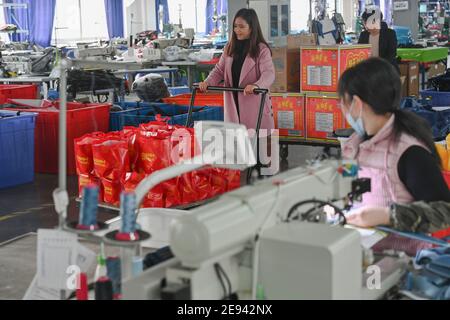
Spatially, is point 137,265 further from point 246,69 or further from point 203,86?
point 246,69

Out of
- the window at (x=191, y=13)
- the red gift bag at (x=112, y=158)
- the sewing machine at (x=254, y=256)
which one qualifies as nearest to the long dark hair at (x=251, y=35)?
the red gift bag at (x=112, y=158)

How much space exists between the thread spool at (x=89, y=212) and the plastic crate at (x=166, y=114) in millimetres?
4633

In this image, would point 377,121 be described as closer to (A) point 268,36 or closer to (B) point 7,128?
(B) point 7,128

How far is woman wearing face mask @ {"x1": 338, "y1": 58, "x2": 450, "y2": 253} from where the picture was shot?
6.99ft

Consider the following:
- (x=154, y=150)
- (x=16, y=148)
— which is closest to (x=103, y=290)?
(x=154, y=150)

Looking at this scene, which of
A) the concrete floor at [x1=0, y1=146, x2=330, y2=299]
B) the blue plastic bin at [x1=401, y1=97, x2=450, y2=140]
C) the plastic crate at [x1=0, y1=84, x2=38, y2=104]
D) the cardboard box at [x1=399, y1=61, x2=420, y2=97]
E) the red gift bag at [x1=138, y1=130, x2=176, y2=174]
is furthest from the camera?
the cardboard box at [x1=399, y1=61, x2=420, y2=97]

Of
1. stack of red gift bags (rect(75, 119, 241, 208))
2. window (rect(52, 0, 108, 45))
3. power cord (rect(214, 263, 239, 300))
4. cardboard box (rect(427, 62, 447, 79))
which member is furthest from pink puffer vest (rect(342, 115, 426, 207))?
window (rect(52, 0, 108, 45))

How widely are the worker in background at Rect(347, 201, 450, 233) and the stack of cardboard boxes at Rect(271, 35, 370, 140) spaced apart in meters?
4.17

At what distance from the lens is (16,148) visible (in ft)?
19.1

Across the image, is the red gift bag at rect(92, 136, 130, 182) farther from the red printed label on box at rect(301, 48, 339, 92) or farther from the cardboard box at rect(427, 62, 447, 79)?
the cardboard box at rect(427, 62, 447, 79)

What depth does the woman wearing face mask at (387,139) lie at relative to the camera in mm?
2131

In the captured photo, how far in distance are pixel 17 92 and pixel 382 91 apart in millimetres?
A: 6207

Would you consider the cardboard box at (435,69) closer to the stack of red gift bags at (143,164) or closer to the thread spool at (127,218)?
the stack of red gift bags at (143,164)
